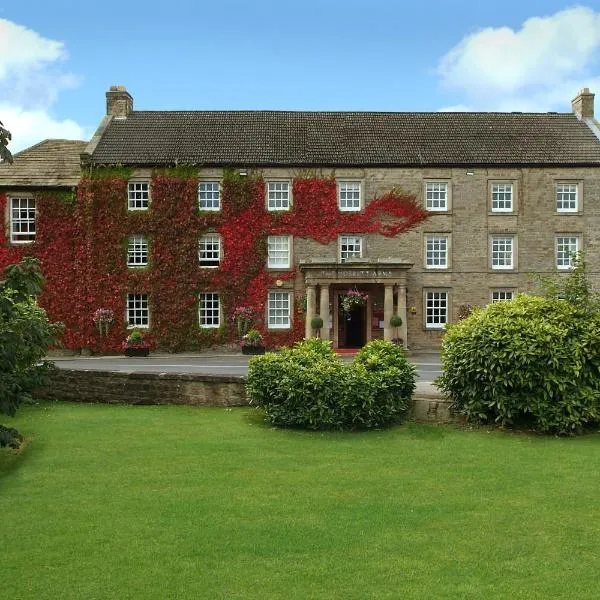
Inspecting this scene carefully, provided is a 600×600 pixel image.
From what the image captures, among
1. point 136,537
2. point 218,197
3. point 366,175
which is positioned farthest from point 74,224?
point 136,537

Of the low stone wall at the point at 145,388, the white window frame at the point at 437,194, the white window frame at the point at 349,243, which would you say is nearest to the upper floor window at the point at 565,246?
the white window frame at the point at 437,194

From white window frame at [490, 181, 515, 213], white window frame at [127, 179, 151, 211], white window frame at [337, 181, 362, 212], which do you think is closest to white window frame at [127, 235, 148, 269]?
white window frame at [127, 179, 151, 211]

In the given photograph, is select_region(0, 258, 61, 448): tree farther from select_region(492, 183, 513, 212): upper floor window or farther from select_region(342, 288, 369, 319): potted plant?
select_region(492, 183, 513, 212): upper floor window

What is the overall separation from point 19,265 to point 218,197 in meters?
23.8

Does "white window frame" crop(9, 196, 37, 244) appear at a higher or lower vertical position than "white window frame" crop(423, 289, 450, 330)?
higher

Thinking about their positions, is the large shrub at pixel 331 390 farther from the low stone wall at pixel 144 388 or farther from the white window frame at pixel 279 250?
the white window frame at pixel 279 250

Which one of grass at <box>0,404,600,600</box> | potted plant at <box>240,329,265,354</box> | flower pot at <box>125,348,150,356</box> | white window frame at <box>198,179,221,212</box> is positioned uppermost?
white window frame at <box>198,179,221,212</box>

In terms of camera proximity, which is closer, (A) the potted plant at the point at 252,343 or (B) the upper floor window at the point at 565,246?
(A) the potted plant at the point at 252,343

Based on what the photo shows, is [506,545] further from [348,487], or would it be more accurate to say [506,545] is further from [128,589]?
[128,589]

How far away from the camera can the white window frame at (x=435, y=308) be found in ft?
104

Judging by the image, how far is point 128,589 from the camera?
18.6ft

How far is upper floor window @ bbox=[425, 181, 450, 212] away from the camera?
31.9 m

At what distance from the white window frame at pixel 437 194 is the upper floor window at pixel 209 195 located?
30.8 ft

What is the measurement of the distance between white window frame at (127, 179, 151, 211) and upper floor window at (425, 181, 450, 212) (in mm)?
12634
